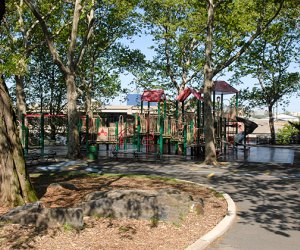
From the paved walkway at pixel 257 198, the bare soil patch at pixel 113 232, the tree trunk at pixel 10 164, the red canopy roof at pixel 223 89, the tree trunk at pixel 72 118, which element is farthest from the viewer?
the red canopy roof at pixel 223 89

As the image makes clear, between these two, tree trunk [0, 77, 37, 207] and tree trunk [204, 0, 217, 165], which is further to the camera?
tree trunk [204, 0, 217, 165]

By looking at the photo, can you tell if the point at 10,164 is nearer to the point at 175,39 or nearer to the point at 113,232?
the point at 113,232

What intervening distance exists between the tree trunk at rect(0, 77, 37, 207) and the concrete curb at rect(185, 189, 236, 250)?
3.80 m

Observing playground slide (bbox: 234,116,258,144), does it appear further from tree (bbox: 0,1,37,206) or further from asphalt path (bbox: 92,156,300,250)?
tree (bbox: 0,1,37,206)

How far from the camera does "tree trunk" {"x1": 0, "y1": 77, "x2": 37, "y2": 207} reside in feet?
25.6

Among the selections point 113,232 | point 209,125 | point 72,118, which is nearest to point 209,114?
point 209,125

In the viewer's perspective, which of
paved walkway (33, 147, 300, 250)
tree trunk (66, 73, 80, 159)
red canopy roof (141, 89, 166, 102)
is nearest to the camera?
paved walkway (33, 147, 300, 250)

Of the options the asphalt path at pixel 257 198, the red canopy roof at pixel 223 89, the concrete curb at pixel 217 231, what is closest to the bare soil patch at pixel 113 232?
the concrete curb at pixel 217 231

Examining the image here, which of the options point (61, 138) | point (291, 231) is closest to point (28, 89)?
point (61, 138)

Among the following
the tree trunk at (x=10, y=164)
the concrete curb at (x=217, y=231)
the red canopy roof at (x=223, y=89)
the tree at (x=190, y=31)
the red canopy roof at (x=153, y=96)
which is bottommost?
the concrete curb at (x=217, y=231)

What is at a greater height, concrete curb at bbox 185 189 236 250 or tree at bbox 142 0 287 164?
tree at bbox 142 0 287 164

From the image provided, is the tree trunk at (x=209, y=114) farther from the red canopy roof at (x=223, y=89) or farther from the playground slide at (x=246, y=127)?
the playground slide at (x=246, y=127)

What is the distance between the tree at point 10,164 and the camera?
780cm

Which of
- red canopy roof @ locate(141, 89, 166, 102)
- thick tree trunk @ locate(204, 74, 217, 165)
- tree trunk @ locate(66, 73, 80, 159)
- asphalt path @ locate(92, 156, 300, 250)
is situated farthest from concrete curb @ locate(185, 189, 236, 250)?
red canopy roof @ locate(141, 89, 166, 102)
